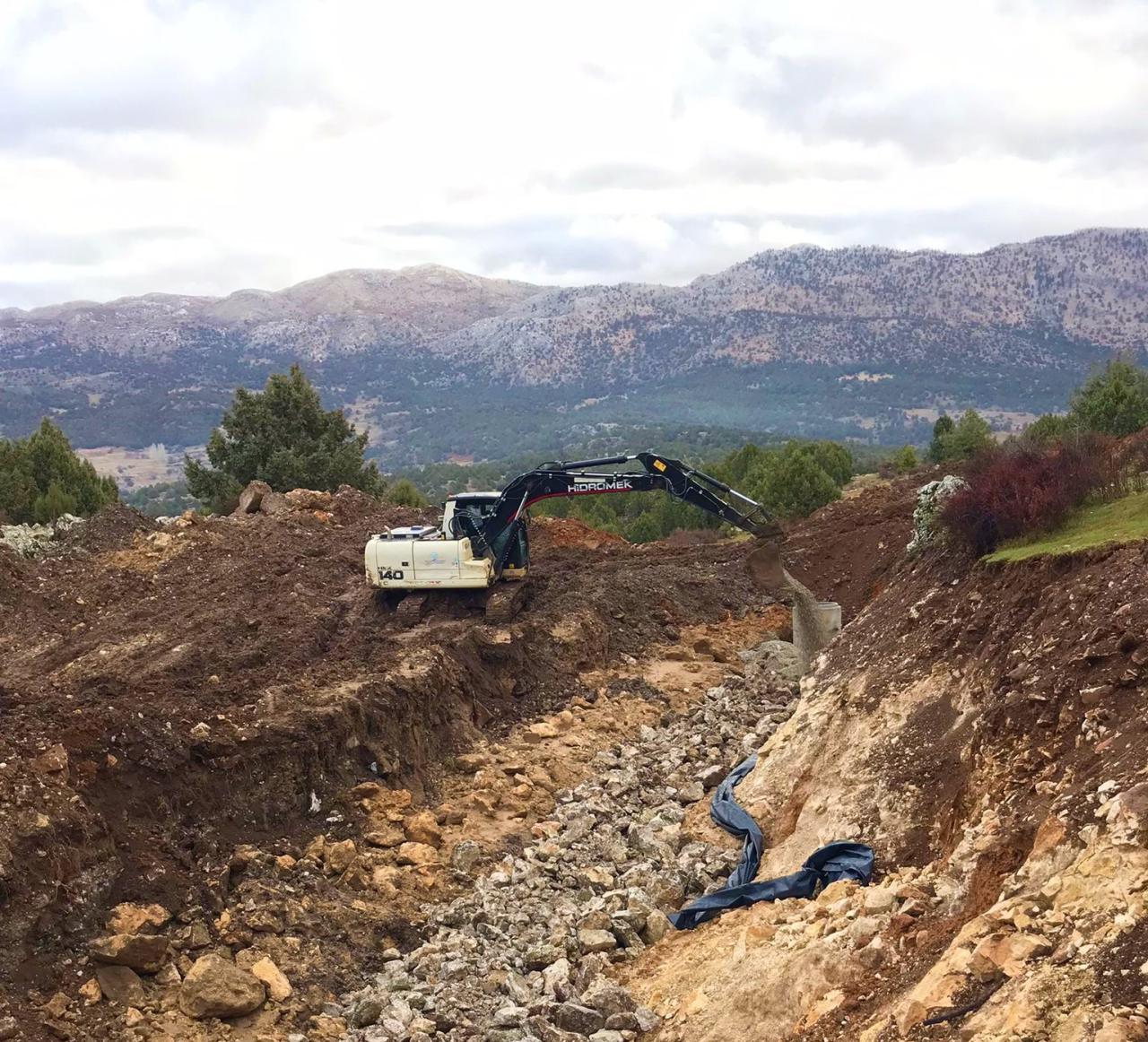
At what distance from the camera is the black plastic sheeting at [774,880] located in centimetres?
1029

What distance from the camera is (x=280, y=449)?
141ft

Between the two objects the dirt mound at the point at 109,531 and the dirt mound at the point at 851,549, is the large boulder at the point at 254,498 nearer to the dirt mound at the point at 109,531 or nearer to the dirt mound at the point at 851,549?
the dirt mound at the point at 109,531

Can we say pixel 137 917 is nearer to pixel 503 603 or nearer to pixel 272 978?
pixel 272 978

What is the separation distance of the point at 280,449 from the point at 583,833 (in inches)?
1276

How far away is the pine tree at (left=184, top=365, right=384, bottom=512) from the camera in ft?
139

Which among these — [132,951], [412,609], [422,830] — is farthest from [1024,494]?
[412,609]

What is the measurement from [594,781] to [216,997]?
6.63 meters

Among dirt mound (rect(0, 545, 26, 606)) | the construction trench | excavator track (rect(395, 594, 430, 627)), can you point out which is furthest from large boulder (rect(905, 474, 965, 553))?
dirt mound (rect(0, 545, 26, 606))

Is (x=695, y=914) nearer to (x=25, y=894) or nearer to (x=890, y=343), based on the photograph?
(x=25, y=894)

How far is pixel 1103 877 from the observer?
22.7ft

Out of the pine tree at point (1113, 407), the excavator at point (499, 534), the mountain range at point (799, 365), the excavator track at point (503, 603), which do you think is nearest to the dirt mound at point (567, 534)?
the excavator track at point (503, 603)

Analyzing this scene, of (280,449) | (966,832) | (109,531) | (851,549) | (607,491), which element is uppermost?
(280,449)

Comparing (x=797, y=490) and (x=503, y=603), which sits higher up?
(x=797, y=490)

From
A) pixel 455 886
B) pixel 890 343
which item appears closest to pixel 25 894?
pixel 455 886
